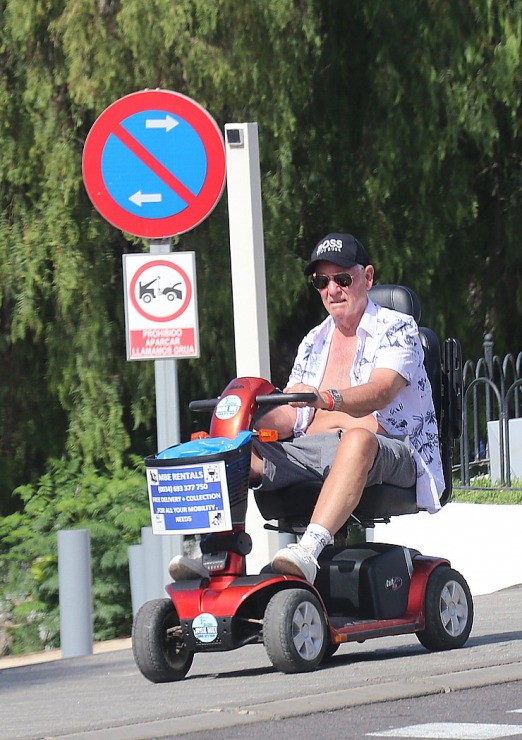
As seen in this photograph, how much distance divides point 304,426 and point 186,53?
19.1ft

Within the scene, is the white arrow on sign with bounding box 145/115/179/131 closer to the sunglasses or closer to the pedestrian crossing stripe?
the sunglasses

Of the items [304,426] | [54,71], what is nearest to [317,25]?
[54,71]

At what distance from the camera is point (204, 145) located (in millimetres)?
6902

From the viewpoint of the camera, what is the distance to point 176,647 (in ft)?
19.2

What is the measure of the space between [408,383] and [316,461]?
471mm

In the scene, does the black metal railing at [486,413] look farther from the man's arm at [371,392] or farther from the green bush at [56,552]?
the man's arm at [371,392]

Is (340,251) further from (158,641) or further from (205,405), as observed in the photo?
(158,641)

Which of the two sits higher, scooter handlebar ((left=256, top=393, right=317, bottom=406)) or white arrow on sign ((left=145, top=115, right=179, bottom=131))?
white arrow on sign ((left=145, top=115, right=179, bottom=131))

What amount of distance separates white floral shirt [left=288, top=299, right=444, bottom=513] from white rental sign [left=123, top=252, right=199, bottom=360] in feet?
2.81

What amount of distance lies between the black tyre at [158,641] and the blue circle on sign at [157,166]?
1.90 meters

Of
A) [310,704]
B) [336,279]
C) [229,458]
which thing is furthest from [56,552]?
[310,704]

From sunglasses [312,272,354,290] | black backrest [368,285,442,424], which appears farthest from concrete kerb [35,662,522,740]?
sunglasses [312,272,354,290]

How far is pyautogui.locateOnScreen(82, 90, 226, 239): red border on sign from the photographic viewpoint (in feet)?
22.6

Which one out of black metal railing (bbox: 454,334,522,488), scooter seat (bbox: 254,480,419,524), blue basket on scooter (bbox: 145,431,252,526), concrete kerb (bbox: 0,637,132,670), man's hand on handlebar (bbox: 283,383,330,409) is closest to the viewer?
blue basket on scooter (bbox: 145,431,252,526)
